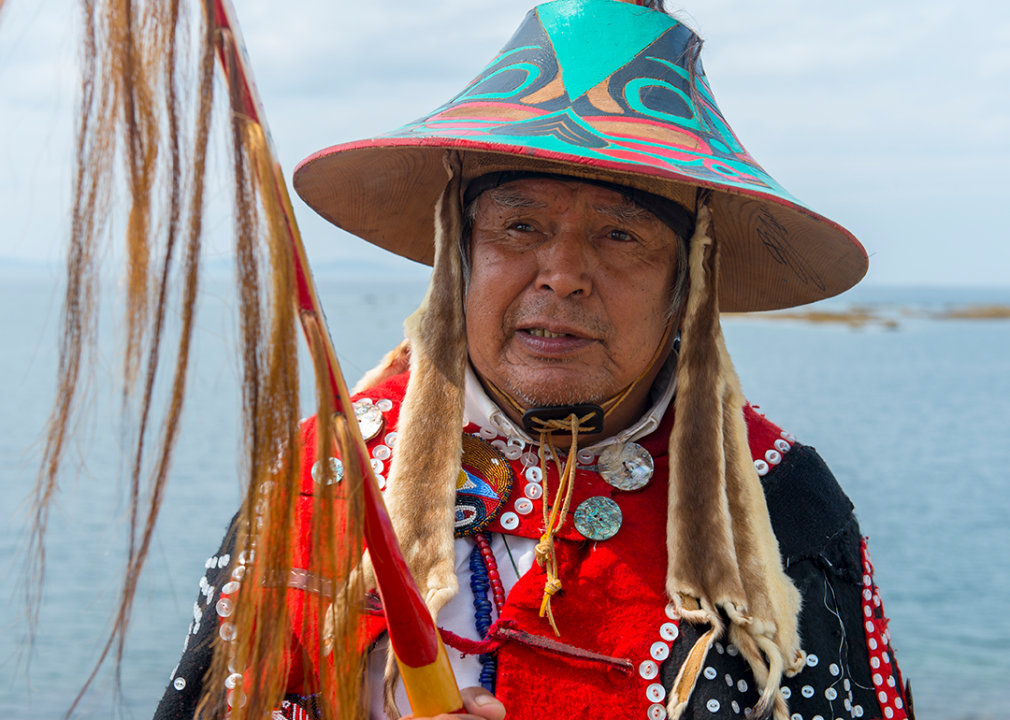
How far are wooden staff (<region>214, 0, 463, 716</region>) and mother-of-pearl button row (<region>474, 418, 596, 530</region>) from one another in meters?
0.60

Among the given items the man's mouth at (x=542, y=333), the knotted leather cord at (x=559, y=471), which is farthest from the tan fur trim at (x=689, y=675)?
the man's mouth at (x=542, y=333)

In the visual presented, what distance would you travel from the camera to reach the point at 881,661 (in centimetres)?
194

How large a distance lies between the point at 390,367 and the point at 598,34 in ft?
3.11

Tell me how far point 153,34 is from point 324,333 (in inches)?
15.6

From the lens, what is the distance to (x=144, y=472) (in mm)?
995

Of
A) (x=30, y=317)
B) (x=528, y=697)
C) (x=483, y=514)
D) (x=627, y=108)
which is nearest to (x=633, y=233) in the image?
(x=627, y=108)

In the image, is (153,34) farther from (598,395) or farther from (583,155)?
(598,395)

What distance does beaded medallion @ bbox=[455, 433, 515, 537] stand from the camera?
1874 millimetres

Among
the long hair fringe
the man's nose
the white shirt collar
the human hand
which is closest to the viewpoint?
the long hair fringe

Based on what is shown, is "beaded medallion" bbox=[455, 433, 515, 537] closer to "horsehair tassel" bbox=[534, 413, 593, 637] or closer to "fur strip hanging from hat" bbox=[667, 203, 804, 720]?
"horsehair tassel" bbox=[534, 413, 593, 637]

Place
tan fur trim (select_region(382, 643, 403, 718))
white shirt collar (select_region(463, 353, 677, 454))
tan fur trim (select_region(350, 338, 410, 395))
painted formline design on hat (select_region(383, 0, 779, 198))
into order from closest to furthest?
tan fur trim (select_region(382, 643, 403, 718))
painted formline design on hat (select_region(383, 0, 779, 198))
white shirt collar (select_region(463, 353, 677, 454))
tan fur trim (select_region(350, 338, 410, 395))

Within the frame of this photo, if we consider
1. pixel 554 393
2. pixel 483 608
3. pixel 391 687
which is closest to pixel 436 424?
pixel 554 393

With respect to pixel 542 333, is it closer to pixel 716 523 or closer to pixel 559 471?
pixel 559 471

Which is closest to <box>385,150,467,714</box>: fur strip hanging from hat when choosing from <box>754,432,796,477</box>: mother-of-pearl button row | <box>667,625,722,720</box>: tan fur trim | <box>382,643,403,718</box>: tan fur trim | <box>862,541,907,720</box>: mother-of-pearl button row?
<box>382,643,403,718</box>: tan fur trim
